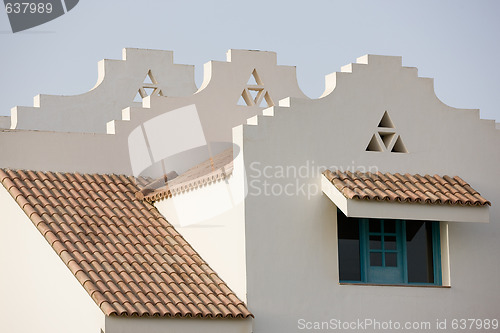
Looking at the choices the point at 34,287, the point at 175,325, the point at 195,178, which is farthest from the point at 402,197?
the point at 34,287

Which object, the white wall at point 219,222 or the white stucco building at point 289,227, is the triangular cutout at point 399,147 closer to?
the white stucco building at point 289,227

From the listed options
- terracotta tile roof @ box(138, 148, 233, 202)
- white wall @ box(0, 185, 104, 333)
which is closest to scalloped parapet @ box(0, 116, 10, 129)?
terracotta tile roof @ box(138, 148, 233, 202)

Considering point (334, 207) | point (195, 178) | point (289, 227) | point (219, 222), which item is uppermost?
point (195, 178)

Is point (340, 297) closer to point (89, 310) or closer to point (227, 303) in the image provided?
point (227, 303)

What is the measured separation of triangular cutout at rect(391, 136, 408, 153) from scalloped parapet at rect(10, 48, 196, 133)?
875cm

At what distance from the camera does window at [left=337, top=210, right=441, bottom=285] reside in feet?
63.0

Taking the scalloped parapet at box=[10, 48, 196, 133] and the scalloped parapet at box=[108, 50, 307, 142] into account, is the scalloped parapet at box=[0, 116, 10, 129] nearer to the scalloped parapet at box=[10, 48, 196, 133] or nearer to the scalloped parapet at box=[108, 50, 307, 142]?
the scalloped parapet at box=[10, 48, 196, 133]

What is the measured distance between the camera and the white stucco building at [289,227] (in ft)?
59.4

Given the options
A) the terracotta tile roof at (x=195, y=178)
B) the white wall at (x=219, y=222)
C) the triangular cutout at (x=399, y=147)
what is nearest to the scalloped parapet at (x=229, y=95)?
the terracotta tile roof at (x=195, y=178)

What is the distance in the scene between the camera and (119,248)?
61.7 ft

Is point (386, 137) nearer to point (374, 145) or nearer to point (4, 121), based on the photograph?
point (374, 145)

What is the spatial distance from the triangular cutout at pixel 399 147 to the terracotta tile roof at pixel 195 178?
10.4ft

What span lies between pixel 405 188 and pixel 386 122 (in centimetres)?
153

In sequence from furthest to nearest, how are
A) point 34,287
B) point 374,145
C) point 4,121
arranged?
point 4,121, point 374,145, point 34,287
